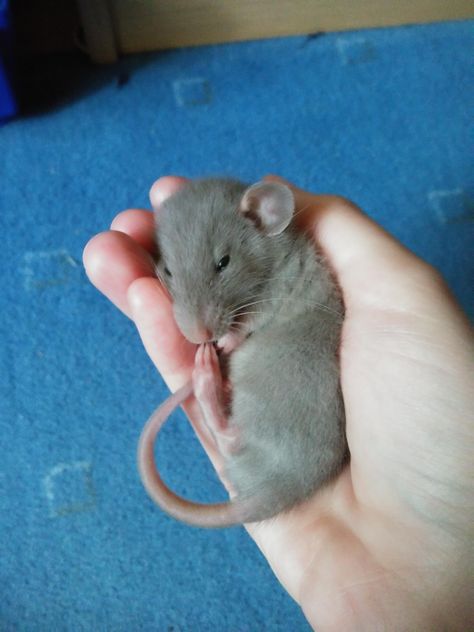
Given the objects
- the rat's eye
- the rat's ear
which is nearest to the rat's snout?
the rat's eye

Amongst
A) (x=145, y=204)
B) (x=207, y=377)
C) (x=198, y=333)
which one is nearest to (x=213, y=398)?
(x=207, y=377)

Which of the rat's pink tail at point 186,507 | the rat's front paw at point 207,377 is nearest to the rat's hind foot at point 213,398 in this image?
the rat's front paw at point 207,377

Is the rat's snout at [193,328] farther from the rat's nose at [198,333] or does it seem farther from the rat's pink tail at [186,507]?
the rat's pink tail at [186,507]

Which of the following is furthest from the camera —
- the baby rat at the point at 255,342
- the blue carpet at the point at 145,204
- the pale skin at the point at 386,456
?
the blue carpet at the point at 145,204

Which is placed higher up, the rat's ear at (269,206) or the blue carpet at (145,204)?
the rat's ear at (269,206)

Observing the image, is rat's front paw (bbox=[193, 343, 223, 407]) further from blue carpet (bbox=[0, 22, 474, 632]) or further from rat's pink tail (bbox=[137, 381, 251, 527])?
blue carpet (bbox=[0, 22, 474, 632])

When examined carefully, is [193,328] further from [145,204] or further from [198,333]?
[145,204]
